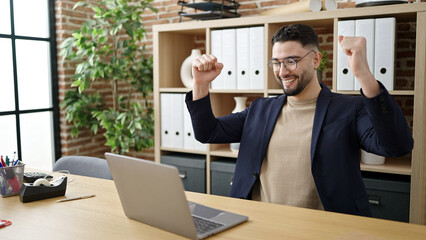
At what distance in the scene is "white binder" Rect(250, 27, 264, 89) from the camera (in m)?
3.03

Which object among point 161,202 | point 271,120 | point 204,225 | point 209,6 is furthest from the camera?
point 209,6

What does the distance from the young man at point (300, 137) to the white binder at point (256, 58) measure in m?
0.90

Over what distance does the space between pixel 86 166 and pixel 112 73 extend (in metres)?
1.48

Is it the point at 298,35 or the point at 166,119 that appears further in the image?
the point at 166,119

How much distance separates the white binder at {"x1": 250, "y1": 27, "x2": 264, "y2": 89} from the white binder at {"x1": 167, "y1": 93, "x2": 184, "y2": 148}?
611 mm

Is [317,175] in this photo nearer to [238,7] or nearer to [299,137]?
[299,137]

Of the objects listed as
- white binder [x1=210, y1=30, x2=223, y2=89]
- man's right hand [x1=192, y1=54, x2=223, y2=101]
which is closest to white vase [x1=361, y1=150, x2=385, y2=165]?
white binder [x1=210, y1=30, x2=223, y2=89]

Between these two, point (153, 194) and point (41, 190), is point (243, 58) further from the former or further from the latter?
point (153, 194)

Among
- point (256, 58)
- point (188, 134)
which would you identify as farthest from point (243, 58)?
point (188, 134)

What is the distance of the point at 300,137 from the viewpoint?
2.03 meters

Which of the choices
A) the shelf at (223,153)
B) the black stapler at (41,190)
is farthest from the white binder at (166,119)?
the black stapler at (41,190)

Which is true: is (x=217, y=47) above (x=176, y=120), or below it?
above

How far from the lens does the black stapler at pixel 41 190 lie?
1722 mm

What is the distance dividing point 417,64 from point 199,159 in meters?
1.62
